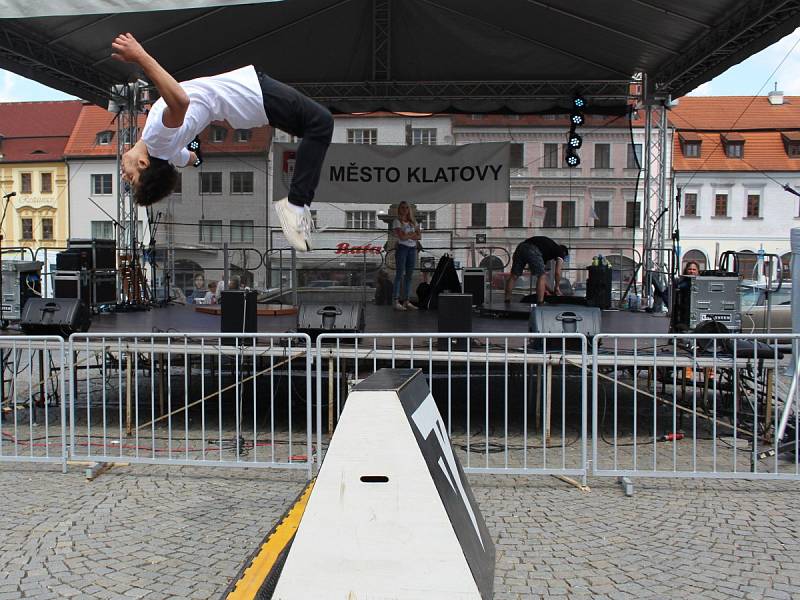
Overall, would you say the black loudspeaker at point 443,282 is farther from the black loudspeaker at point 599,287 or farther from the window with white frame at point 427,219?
the black loudspeaker at point 599,287

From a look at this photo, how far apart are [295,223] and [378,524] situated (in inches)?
62.5

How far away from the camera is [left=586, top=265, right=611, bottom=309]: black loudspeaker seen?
11.4 metres

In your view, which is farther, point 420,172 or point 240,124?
point 420,172

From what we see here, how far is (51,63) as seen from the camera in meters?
9.48

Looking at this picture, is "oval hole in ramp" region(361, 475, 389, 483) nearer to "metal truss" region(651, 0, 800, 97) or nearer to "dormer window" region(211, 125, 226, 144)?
"metal truss" region(651, 0, 800, 97)

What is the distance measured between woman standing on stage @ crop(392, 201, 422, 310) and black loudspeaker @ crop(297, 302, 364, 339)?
3.25 meters

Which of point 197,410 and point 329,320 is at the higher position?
point 329,320

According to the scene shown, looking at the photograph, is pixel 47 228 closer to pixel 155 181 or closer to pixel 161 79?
pixel 155 181

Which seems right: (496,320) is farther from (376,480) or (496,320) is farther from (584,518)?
(376,480)

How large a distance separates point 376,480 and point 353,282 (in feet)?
33.1

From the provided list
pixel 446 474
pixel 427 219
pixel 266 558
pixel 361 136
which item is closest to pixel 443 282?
pixel 427 219

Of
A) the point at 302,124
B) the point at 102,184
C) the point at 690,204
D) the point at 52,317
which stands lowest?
the point at 52,317

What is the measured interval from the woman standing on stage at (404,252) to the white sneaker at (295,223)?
6.51m

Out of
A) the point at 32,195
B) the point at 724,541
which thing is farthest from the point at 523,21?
the point at 32,195
